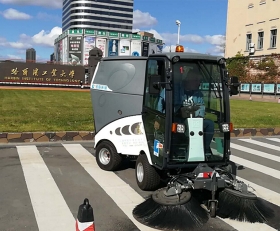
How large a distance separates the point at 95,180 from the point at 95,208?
1.42 metres

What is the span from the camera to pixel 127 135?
6.68 meters

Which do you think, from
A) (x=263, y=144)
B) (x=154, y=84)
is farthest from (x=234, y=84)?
(x=263, y=144)

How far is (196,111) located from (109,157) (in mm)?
2485

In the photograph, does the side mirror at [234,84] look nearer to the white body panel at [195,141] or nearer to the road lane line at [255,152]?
the white body panel at [195,141]

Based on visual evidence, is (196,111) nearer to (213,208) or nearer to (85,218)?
(213,208)

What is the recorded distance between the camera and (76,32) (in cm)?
11412

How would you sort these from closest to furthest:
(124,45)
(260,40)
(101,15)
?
(260,40) < (124,45) < (101,15)

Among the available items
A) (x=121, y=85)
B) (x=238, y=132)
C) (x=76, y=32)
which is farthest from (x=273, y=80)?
(x=76, y=32)

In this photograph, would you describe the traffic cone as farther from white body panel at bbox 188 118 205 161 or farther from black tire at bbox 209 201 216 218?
white body panel at bbox 188 118 205 161

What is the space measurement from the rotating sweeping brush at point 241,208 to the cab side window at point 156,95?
5.16 feet

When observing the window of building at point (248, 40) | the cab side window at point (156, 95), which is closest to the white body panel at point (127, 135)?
the cab side window at point (156, 95)

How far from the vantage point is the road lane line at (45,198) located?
183 inches

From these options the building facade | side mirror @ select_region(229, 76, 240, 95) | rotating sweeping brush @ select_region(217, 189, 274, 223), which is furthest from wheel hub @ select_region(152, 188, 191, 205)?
the building facade

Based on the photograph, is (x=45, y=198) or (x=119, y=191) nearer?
(x=45, y=198)
